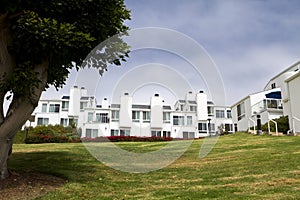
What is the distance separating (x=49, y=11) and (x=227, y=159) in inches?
426

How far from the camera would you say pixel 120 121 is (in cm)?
5653

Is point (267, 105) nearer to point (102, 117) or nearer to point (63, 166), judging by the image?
point (102, 117)

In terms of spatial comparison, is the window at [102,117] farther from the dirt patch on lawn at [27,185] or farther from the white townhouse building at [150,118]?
the dirt patch on lawn at [27,185]

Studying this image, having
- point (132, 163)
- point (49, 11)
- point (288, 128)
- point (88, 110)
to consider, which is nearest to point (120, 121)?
point (88, 110)

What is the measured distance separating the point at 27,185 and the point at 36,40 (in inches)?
179

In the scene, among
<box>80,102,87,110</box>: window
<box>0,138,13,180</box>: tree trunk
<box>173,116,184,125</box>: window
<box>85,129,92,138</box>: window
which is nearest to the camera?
<box>0,138,13,180</box>: tree trunk

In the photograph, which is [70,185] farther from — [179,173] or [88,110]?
[88,110]

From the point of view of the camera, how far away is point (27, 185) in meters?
10.3

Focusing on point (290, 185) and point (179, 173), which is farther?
point (179, 173)

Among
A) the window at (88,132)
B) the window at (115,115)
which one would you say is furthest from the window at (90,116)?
the window at (115,115)

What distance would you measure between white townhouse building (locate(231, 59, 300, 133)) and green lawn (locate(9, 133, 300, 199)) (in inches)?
521

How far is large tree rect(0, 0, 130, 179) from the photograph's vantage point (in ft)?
31.1

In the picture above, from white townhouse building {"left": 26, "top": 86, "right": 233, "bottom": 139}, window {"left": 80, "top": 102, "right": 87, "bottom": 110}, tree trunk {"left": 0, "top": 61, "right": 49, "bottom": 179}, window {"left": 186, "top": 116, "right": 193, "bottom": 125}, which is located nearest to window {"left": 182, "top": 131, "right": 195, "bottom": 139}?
white townhouse building {"left": 26, "top": 86, "right": 233, "bottom": 139}

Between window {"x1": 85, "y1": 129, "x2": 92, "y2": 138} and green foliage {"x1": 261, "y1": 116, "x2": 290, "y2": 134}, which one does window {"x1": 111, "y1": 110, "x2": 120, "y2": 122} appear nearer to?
window {"x1": 85, "y1": 129, "x2": 92, "y2": 138}
